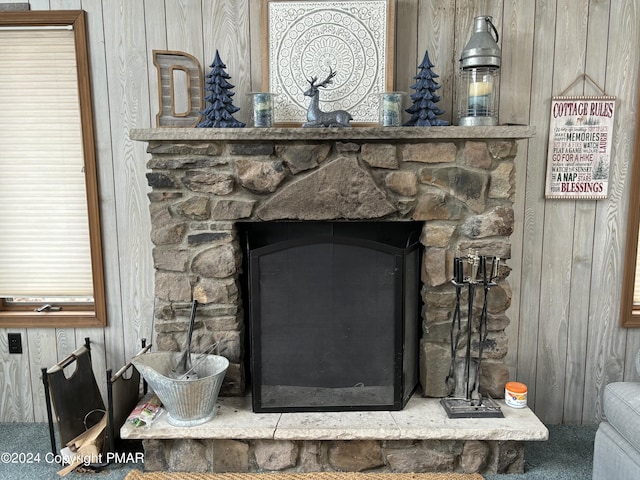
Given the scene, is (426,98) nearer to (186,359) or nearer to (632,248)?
(632,248)

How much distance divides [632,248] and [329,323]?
1.52m

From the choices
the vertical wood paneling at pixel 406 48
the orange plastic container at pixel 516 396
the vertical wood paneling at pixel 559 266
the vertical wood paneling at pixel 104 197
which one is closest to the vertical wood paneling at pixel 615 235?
the vertical wood paneling at pixel 559 266

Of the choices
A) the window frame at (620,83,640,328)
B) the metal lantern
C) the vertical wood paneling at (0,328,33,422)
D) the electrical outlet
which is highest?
the metal lantern

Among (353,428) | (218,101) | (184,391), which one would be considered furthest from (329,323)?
(218,101)

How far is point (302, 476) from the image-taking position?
7.31 ft

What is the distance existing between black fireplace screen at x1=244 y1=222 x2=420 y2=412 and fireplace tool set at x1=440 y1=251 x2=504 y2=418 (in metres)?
0.21

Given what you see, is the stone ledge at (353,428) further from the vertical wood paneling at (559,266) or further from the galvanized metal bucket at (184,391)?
the vertical wood paneling at (559,266)

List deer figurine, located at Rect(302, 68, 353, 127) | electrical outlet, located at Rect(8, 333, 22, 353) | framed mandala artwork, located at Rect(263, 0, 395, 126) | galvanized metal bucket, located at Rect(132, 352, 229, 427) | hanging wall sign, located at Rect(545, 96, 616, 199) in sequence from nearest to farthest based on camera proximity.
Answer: galvanized metal bucket, located at Rect(132, 352, 229, 427) → deer figurine, located at Rect(302, 68, 353, 127) → framed mandala artwork, located at Rect(263, 0, 395, 126) → hanging wall sign, located at Rect(545, 96, 616, 199) → electrical outlet, located at Rect(8, 333, 22, 353)

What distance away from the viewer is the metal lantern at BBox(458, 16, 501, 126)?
2.24 m

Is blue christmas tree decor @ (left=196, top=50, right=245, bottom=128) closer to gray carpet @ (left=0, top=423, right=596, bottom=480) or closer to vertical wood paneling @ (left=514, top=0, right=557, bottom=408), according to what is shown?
vertical wood paneling @ (left=514, top=0, right=557, bottom=408)

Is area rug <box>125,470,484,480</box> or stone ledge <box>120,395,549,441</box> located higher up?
stone ledge <box>120,395,549,441</box>

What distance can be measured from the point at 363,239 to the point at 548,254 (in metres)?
0.98

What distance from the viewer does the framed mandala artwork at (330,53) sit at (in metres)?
2.39

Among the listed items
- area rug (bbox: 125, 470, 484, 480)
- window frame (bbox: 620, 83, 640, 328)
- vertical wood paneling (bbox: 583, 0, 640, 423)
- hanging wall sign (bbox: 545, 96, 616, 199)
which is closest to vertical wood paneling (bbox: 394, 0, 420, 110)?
hanging wall sign (bbox: 545, 96, 616, 199)
